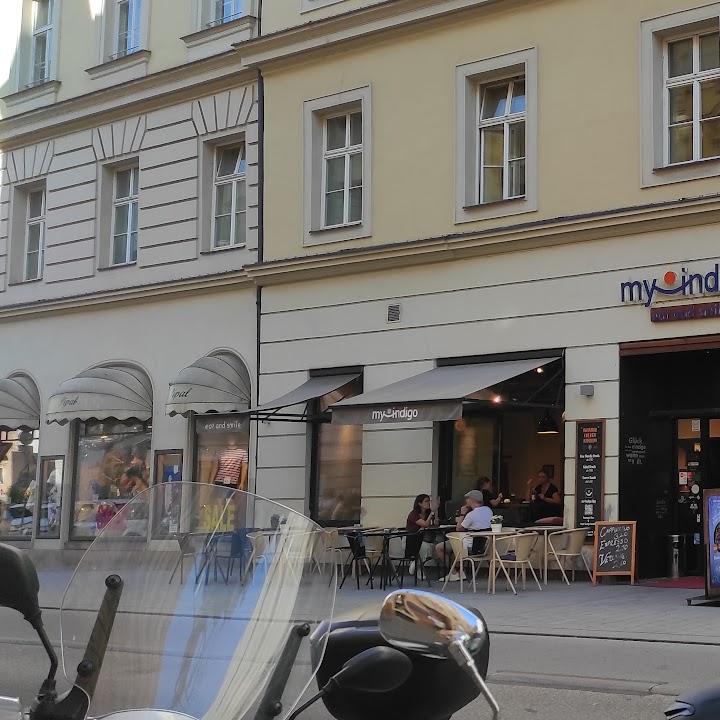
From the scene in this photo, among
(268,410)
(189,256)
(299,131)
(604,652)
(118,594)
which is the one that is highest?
(299,131)

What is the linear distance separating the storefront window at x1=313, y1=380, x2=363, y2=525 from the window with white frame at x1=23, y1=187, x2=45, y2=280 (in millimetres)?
8699

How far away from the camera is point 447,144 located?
766 inches

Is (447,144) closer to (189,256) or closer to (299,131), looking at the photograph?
(299,131)

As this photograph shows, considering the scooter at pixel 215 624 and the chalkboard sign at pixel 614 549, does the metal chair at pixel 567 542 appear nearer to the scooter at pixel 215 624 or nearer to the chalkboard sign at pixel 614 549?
the chalkboard sign at pixel 614 549

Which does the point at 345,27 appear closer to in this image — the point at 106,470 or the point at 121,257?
the point at 121,257

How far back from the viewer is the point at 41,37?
89.3 ft

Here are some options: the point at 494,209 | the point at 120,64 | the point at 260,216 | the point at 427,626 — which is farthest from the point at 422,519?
the point at 427,626

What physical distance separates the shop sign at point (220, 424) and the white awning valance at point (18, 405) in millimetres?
4704

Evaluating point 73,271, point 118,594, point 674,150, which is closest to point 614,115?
point 674,150

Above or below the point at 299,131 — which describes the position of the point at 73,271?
below

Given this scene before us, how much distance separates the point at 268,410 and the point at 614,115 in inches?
272

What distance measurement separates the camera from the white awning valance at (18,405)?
1009 inches

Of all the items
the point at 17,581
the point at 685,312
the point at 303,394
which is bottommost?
the point at 17,581

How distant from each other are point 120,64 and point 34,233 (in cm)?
443
